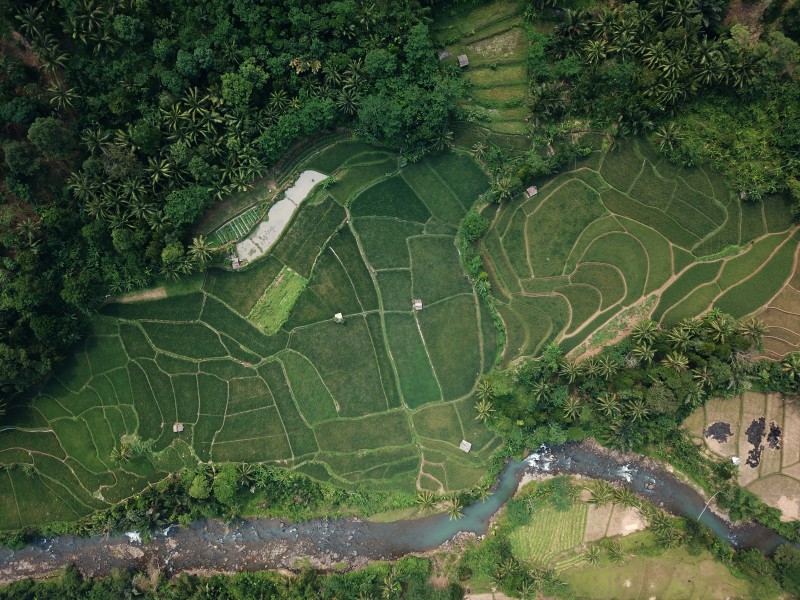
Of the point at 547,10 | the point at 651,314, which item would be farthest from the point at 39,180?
the point at 651,314

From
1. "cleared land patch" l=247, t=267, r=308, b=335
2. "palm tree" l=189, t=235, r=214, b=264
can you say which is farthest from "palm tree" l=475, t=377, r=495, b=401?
"palm tree" l=189, t=235, r=214, b=264

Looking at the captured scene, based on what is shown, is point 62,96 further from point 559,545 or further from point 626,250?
point 559,545

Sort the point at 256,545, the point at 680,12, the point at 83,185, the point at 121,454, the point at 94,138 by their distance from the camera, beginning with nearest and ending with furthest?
1. the point at 680,12
2. the point at 94,138
3. the point at 83,185
4. the point at 121,454
5. the point at 256,545

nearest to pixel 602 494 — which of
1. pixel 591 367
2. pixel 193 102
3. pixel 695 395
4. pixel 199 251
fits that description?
pixel 695 395

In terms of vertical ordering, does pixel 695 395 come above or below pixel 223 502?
above

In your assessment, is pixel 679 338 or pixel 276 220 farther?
pixel 276 220

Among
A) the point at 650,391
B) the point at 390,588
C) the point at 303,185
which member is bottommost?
the point at 390,588
